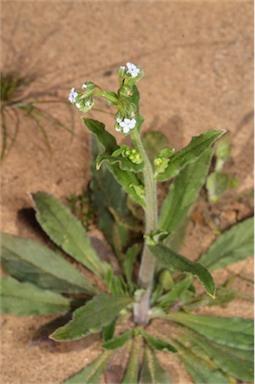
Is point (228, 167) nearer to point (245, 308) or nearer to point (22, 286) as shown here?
point (245, 308)

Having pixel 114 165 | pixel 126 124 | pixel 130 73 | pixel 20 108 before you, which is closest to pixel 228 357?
pixel 114 165

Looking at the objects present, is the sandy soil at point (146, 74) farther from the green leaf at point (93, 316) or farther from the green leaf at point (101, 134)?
the green leaf at point (101, 134)

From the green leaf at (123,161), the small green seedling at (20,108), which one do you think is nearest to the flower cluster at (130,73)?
the green leaf at (123,161)

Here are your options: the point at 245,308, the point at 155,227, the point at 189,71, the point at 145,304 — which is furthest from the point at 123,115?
the point at 189,71

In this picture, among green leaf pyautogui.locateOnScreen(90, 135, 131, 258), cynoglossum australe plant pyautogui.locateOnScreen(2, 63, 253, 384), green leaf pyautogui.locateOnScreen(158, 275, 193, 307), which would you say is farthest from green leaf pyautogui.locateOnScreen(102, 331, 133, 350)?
green leaf pyautogui.locateOnScreen(90, 135, 131, 258)

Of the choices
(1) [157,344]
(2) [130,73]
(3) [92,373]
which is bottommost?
(3) [92,373]

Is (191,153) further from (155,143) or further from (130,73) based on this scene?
(155,143)

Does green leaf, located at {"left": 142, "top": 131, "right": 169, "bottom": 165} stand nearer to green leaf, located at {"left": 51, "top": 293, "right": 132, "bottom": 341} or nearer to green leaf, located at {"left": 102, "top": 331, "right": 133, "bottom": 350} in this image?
green leaf, located at {"left": 51, "top": 293, "right": 132, "bottom": 341}
